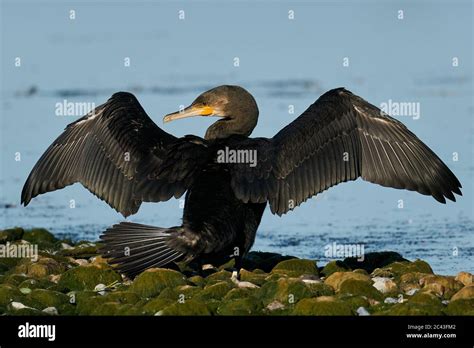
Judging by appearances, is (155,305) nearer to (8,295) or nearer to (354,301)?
(8,295)

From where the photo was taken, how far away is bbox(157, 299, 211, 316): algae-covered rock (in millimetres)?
8680

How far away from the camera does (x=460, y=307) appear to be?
8773mm

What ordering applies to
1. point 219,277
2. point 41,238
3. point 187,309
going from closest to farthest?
point 187,309
point 219,277
point 41,238

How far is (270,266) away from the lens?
1095cm

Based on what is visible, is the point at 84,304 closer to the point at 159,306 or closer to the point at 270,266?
the point at 159,306

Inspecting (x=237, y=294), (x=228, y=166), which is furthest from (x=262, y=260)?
(x=237, y=294)

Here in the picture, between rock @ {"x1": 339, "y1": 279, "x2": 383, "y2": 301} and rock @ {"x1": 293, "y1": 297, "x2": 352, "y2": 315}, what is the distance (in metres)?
0.56

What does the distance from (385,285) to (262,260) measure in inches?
69.9

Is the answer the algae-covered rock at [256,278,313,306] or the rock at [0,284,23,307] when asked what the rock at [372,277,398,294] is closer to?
the algae-covered rock at [256,278,313,306]
